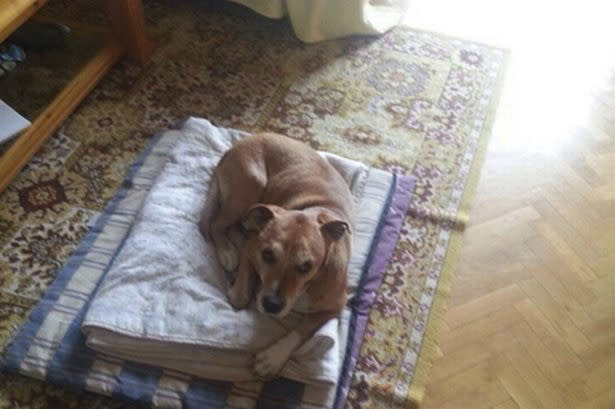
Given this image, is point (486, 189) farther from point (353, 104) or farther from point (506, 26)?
point (506, 26)

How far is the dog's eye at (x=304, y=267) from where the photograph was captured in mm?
1476

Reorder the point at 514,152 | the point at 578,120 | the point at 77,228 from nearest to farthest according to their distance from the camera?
the point at 77,228, the point at 514,152, the point at 578,120

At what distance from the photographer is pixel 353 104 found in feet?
8.13

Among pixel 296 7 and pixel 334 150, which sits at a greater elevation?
pixel 296 7

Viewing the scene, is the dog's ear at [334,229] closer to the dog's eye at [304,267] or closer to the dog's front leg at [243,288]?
the dog's eye at [304,267]

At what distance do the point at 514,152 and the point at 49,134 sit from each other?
1.82 metres

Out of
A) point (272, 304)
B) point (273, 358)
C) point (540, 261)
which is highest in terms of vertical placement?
point (272, 304)

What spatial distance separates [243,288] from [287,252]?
9.7 inches

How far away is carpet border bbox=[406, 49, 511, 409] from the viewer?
1.64 metres

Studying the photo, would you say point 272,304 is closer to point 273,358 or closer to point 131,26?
point 273,358

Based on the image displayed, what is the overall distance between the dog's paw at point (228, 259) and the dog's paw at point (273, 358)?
0.31m

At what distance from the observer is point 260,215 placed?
157cm

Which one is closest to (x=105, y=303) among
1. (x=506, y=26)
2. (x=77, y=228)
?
(x=77, y=228)

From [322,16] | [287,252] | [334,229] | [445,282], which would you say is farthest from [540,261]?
[322,16]
